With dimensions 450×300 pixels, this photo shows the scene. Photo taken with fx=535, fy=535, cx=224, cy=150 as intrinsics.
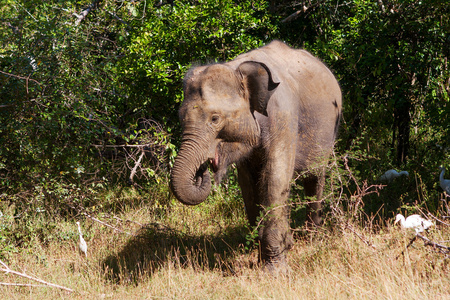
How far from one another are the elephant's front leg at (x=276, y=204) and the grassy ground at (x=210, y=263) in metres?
0.22

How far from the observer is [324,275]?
546cm

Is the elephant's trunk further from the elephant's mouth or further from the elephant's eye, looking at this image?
the elephant's eye

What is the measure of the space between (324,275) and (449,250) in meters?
1.22

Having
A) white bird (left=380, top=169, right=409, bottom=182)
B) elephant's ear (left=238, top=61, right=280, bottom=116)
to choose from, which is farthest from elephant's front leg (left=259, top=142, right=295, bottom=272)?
white bird (left=380, top=169, right=409, bottom=182)

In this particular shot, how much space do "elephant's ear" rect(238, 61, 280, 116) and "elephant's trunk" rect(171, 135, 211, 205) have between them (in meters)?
0.79

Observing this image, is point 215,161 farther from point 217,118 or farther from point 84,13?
point 84,13

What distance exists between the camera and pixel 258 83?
5.71 m

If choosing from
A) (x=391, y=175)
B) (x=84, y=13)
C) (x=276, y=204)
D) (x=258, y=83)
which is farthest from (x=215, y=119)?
(x=84, y=13)

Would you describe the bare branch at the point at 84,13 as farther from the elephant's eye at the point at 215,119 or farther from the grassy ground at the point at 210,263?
the elephant's eye at the point at 215,119

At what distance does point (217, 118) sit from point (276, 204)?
1183 mm

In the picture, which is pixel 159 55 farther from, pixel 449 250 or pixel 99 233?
pixel 449 250

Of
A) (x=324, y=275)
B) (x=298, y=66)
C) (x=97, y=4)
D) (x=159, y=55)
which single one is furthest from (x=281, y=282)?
(x=97, y=4)

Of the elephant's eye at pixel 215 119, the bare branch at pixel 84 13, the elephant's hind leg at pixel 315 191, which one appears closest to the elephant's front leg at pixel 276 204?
the elephant's eye at pixel 215 119

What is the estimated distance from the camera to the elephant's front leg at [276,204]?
19.6 feet
